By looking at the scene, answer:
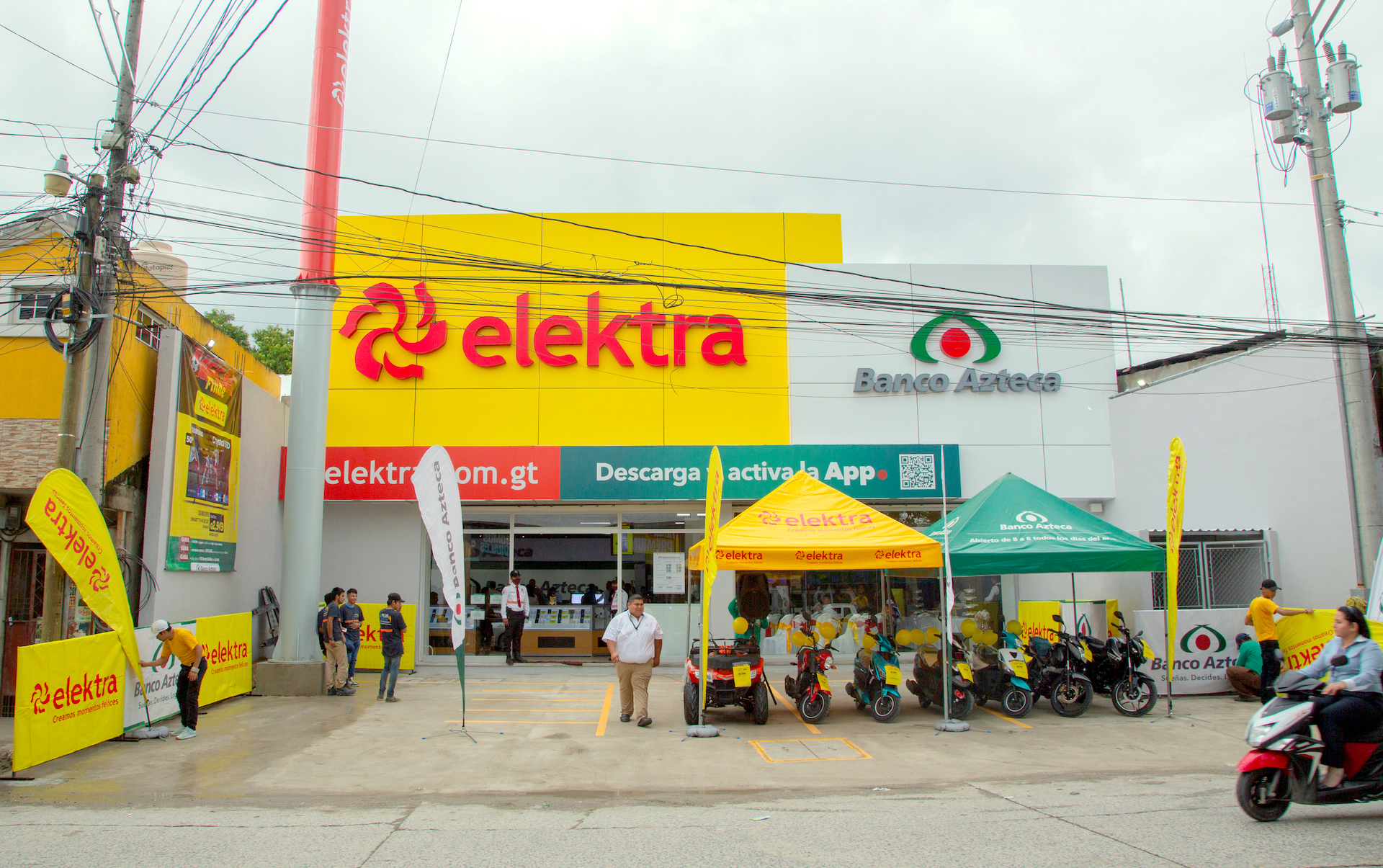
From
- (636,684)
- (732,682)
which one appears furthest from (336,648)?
(732,682)

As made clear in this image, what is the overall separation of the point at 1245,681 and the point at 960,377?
7.10 meters

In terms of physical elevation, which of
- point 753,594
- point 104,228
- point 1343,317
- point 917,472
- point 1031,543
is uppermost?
point 104,228

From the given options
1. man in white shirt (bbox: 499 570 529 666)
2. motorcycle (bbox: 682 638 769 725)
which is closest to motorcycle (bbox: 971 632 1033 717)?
motorcycle (bbox: 682 638 769 725)

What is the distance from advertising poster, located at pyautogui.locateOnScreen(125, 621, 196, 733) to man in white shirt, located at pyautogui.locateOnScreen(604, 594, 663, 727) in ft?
16.7

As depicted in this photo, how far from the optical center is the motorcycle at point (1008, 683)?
1114 cm

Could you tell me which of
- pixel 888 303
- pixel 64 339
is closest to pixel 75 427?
pixel 64 339

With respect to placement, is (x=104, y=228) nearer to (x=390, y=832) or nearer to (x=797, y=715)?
(x=390, y=832)

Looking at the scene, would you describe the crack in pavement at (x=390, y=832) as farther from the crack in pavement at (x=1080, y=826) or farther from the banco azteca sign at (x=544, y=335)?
the banco azteca sign at (x=544, y=335)

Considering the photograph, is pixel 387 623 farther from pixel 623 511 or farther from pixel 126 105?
pixel 126 105

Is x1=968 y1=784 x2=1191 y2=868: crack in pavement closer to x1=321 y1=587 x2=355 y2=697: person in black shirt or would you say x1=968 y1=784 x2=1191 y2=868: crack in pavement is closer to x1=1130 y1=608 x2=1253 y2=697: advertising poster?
x1=1130 y1=608 x2=1253 y2=697: advertising poster

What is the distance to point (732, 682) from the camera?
10.7 metres

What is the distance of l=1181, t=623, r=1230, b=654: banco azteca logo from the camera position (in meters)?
12.5

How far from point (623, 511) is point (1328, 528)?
11.2 metres

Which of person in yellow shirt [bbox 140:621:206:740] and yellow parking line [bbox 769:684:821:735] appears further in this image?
yellow parking line [bbox 769:684:821:735]
